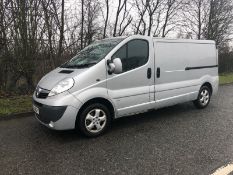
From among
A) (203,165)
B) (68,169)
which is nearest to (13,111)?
(68,169)

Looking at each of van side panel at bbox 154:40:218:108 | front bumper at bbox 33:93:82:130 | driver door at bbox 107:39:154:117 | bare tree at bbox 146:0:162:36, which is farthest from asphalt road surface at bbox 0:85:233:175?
bare tree at bbox 146:0:162:36

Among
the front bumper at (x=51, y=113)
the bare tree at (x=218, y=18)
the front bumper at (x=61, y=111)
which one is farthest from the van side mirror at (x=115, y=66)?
the bare tree at (x=218, y=18)

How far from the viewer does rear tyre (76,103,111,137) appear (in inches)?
171

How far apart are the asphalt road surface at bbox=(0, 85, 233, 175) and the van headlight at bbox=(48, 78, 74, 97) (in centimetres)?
89

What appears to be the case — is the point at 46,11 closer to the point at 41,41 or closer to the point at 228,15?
the point at 41,41

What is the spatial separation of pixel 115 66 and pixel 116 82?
353 millimetres

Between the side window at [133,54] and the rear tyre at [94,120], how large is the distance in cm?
94

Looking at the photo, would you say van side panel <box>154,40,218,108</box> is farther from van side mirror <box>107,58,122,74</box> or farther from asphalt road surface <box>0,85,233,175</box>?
van side mirror <box>107,58,122,74</box>

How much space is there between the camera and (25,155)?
→ 12.3ft

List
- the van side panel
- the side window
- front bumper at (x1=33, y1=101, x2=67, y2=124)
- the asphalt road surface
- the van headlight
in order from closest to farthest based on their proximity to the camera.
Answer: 1. the asphalt road surface
2. front bumper at (x1=33, y1=101, x2=67, y2=124)
3. the van headlight
4. the side window
5. the van side panel

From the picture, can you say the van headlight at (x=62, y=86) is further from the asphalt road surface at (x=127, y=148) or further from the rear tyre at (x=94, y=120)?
the asphalt road surface at (x=127, y=148)

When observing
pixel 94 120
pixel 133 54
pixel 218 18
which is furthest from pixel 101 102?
pixel 218 18

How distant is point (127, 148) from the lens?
399 centimetres

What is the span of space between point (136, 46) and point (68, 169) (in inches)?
112
